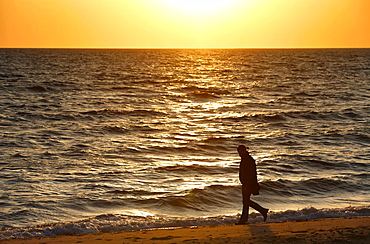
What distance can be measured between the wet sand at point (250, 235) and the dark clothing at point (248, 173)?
0.81m

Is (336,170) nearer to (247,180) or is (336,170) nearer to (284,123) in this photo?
(247,180)

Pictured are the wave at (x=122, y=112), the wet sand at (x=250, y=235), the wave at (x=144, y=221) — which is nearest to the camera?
the wet sand at (x=250, y=235)

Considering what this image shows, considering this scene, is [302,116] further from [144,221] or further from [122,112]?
[144,221]

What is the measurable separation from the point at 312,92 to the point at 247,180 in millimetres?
40701

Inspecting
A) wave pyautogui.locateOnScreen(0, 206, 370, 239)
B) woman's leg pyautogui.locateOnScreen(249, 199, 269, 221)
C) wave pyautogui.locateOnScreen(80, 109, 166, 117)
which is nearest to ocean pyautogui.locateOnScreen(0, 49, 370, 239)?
wave pyautogui.locateOnScreen(0, 206, 370, 239)

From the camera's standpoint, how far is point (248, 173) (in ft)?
32.7

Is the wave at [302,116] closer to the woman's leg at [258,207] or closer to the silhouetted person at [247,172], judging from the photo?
the woman's leg at [258,207]

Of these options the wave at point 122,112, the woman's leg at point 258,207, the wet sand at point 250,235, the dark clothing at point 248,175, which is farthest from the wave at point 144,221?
the wave at point 122,112

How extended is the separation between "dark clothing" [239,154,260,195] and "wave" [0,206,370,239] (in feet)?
4.38

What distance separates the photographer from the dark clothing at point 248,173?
390 inches

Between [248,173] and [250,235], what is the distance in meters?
1.49

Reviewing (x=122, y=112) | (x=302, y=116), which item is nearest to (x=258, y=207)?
(x=302, y=116)

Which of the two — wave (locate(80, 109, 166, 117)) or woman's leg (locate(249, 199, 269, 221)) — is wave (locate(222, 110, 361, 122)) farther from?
woman's leg (locate(249, 199, 269, 221))

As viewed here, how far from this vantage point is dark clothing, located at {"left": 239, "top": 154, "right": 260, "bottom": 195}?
991 centimetres
